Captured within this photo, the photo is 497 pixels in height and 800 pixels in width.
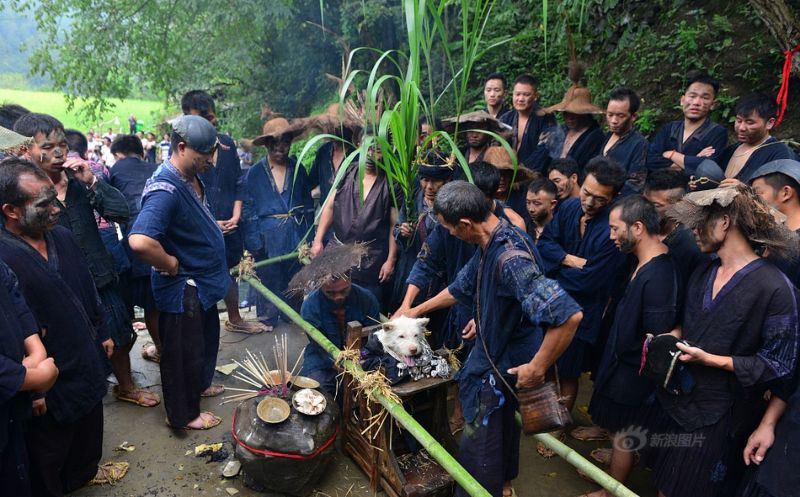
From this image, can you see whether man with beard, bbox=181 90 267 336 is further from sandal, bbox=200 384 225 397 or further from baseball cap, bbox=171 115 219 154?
baseball cap, bbox=171 115 219 154

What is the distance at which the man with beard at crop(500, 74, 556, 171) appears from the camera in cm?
508

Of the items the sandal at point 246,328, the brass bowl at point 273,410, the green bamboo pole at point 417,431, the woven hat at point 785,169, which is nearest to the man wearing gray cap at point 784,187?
the woven hat at point 785,169

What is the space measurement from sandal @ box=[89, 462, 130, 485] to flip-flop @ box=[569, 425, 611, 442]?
122 inches

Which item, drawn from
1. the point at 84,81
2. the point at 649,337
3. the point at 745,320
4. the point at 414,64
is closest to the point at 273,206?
the point at 414,64

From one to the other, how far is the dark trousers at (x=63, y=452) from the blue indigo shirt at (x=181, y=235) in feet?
2.84

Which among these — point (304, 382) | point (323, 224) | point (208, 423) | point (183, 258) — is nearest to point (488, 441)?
point (304, 382)

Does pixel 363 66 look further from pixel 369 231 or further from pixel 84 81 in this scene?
pixel 369 231

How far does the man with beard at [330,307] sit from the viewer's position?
3.47 meters

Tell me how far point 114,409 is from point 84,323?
1471mm

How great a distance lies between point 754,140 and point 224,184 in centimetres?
466

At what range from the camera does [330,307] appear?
3.67 meters

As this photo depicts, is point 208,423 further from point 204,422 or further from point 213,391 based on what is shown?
point 213,391

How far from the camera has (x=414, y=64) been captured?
293 cm

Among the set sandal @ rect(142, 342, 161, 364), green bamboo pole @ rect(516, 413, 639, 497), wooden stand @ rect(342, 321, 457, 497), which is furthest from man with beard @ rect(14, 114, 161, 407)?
green bamboo pole @ rect(516, 413, 639, 497)
